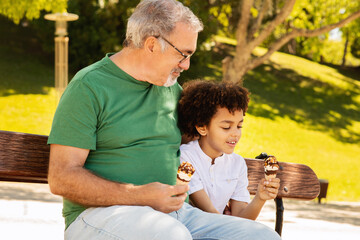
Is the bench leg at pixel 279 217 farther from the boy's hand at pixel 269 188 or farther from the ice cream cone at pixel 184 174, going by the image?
the ice cream cone at pixel 184 174

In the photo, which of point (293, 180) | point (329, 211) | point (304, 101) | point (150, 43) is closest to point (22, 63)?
point (304, 101)

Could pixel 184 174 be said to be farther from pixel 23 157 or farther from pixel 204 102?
pixel 23 157

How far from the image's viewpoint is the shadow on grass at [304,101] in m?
Answer: 19.1

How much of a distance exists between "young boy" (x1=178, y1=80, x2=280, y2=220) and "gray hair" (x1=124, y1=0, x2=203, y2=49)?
1.54 feet

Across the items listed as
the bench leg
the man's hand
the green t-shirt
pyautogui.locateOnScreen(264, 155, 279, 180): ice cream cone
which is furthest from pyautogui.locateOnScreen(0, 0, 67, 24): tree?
the man's hand

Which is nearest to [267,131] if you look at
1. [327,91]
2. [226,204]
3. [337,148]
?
[337,148]

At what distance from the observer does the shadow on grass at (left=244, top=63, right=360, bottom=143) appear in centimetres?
1909

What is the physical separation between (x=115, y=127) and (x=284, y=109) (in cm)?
1762

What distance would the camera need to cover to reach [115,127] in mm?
2621

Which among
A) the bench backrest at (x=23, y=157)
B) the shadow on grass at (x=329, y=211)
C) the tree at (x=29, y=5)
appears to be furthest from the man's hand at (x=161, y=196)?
the tree at (x=29, y=5)

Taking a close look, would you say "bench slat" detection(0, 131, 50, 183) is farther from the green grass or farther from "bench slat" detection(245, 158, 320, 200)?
the green grass

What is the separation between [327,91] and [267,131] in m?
6.77

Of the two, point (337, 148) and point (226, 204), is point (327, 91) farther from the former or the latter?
point (226, 204)

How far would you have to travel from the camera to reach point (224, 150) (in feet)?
10.2
